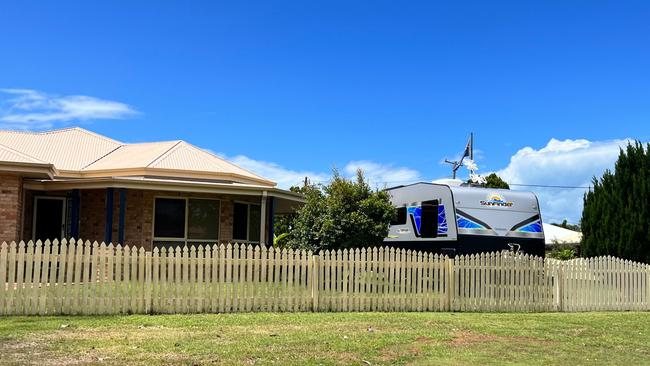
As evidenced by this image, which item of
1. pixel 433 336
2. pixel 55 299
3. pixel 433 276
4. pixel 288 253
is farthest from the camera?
pixel 433 276

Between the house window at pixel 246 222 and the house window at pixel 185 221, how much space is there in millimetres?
642

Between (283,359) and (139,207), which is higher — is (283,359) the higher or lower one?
the lower one

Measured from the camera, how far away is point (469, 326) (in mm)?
10742

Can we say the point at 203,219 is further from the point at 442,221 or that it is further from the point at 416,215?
the point at 442,221

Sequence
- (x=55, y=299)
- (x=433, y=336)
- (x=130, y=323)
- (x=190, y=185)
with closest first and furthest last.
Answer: (x=433, y=336) → (x=130, y=323) → (x=55, y=299) → (x=190, y=185)

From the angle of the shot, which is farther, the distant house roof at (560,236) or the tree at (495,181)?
the tree at (495,181)

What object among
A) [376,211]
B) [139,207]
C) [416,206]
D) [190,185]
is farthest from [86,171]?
[416,206]

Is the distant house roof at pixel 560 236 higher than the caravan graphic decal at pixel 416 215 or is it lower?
lower

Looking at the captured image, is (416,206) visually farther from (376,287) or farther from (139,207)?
(139,207)

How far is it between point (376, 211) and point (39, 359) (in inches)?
463

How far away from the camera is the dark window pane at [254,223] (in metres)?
20.0

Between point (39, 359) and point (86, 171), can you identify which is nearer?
point (39, 359)

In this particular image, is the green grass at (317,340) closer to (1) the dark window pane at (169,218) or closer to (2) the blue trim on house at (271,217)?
(2) the blue trim on house at (271,217)

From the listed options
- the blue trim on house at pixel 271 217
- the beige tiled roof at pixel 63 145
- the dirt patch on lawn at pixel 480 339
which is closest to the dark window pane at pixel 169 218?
the blue trim on house at pixel 271 217
